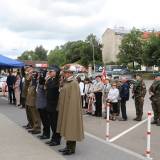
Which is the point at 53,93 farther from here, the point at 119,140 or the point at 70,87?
→ the point at 119,140

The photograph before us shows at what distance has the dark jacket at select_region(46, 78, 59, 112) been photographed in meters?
10.1

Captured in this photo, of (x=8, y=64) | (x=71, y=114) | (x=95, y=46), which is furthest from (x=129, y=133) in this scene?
(x=95, y=46)

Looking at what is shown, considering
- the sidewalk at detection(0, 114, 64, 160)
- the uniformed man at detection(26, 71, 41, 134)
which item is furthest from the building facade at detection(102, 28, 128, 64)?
the sidewalk at detection(0, 114, 64, 160)

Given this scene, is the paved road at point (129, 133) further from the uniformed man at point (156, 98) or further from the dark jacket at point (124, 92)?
the dark jacket at point (124, 92)

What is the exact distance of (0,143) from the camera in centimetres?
1064

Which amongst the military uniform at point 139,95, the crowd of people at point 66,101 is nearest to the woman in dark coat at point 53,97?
the crowd of people at point 66,101

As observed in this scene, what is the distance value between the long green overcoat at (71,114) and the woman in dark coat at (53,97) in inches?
29.9

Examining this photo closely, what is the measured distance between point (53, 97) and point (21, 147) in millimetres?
1296

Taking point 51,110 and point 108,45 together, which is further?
point 108,45

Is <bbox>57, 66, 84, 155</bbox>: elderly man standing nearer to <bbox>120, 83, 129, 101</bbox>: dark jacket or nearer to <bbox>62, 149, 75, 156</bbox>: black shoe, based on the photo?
<bbox>62, 149, 75, 156</bbox>: black shoe

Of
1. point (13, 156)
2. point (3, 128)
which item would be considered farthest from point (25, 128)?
point (13, 156)

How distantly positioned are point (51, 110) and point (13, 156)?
58.4 inches

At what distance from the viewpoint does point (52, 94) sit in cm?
1014

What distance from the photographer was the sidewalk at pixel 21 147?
9.11m
